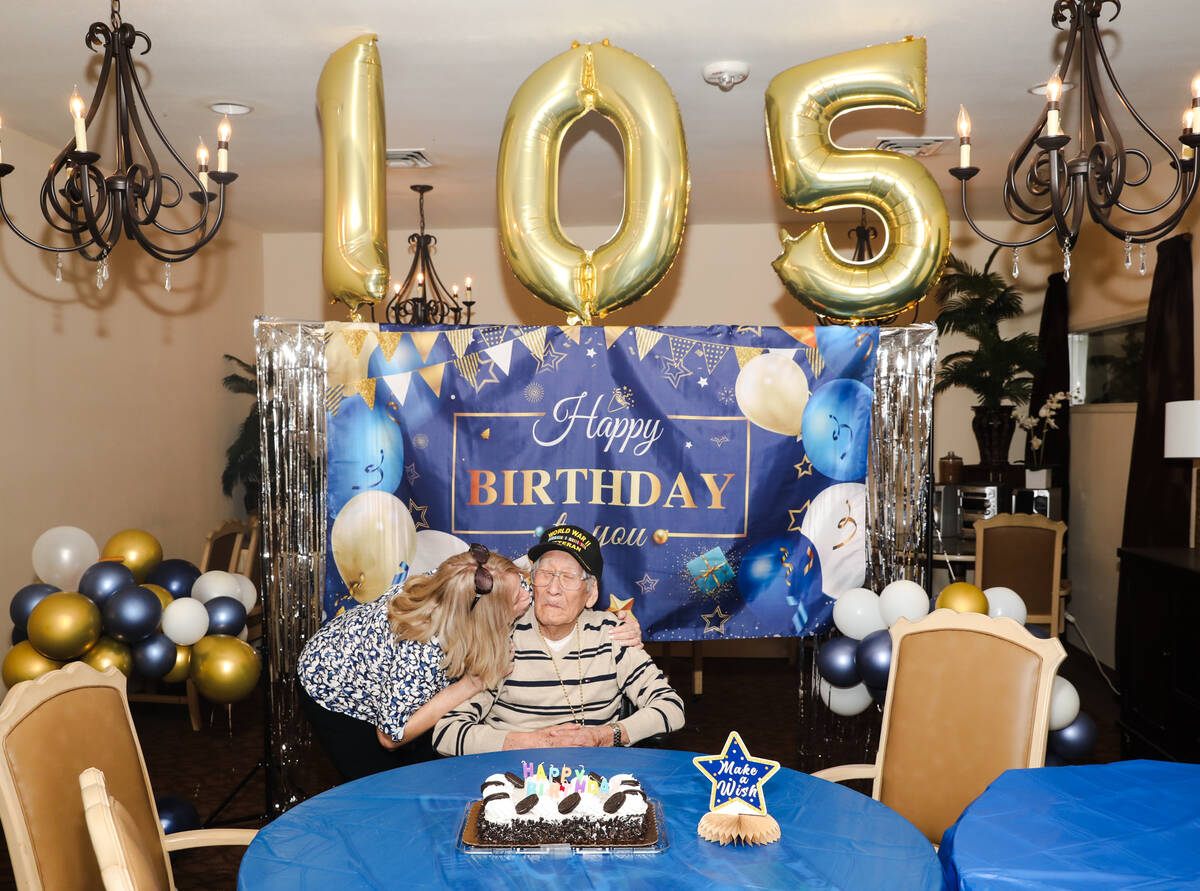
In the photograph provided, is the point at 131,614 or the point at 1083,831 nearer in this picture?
the point at 1083,831

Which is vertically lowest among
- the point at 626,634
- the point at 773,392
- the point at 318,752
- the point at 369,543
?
the point at 318,752

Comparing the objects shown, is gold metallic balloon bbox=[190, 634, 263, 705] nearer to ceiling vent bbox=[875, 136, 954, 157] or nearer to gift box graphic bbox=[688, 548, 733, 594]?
gift box graphic bbox=[688, 548, 733, 594]

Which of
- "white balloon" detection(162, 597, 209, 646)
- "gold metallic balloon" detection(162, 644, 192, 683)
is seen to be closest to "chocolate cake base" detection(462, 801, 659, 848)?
"white balloon" detection(162, 597, 209, 646)

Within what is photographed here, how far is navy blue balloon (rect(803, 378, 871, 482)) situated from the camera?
145 inches

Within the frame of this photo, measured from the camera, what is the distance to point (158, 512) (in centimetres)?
591

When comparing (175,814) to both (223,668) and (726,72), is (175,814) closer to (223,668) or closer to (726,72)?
(223,668)

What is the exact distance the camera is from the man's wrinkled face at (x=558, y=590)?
10.3ft

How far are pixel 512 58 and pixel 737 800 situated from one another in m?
2.72

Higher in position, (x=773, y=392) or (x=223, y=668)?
(x=773, y=392)

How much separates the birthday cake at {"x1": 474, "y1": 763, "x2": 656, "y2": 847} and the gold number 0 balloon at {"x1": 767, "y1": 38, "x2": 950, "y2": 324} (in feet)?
6.90

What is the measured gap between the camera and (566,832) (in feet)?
6.46

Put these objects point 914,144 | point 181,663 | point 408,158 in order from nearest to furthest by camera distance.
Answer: point 181,663 < point 914,144 < point 408,158

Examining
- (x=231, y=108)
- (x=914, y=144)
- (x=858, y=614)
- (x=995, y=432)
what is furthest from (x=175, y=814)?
(x=995, y=432)

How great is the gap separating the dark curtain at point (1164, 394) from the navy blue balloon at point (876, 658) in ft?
8.30
